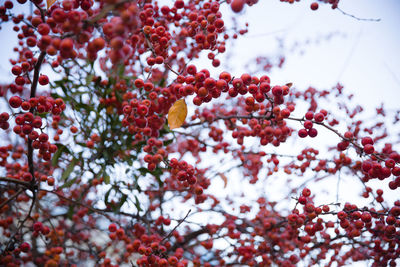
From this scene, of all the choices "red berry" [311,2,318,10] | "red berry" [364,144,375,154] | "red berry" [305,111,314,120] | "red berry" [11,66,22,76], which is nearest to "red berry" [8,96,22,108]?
"red berry" [11,66,22,76]

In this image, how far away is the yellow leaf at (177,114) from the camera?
152 centimetres

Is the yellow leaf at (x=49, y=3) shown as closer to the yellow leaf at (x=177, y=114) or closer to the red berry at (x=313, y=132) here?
the yellow leaf at (x=177, y=114)

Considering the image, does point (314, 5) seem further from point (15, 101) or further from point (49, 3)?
point (15, 101)

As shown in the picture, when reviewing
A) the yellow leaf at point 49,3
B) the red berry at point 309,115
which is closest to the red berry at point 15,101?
the yellow leaf at point 49,3

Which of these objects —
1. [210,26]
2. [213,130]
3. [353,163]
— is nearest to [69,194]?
[213,130]

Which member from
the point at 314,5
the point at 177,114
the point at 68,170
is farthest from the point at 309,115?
the point at 68,170

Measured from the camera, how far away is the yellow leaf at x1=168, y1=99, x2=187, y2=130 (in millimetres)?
1521

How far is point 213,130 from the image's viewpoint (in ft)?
9.53

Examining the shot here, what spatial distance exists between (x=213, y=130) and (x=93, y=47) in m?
2.04

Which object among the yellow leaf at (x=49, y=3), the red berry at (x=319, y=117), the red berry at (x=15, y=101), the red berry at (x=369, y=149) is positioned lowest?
the red berry at (x=369, y=149)

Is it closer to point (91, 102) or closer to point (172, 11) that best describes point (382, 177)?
point (172, 11)

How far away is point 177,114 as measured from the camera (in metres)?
1.53

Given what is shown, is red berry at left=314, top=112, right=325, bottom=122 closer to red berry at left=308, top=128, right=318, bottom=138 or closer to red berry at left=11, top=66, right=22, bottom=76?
red berry at left=308, top=128, right=318, bottom=138

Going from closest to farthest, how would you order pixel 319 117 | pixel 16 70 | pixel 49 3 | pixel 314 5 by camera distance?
pixel 49 3 → pixel 16 70 → pixel 319 117 → pixel 314 5
